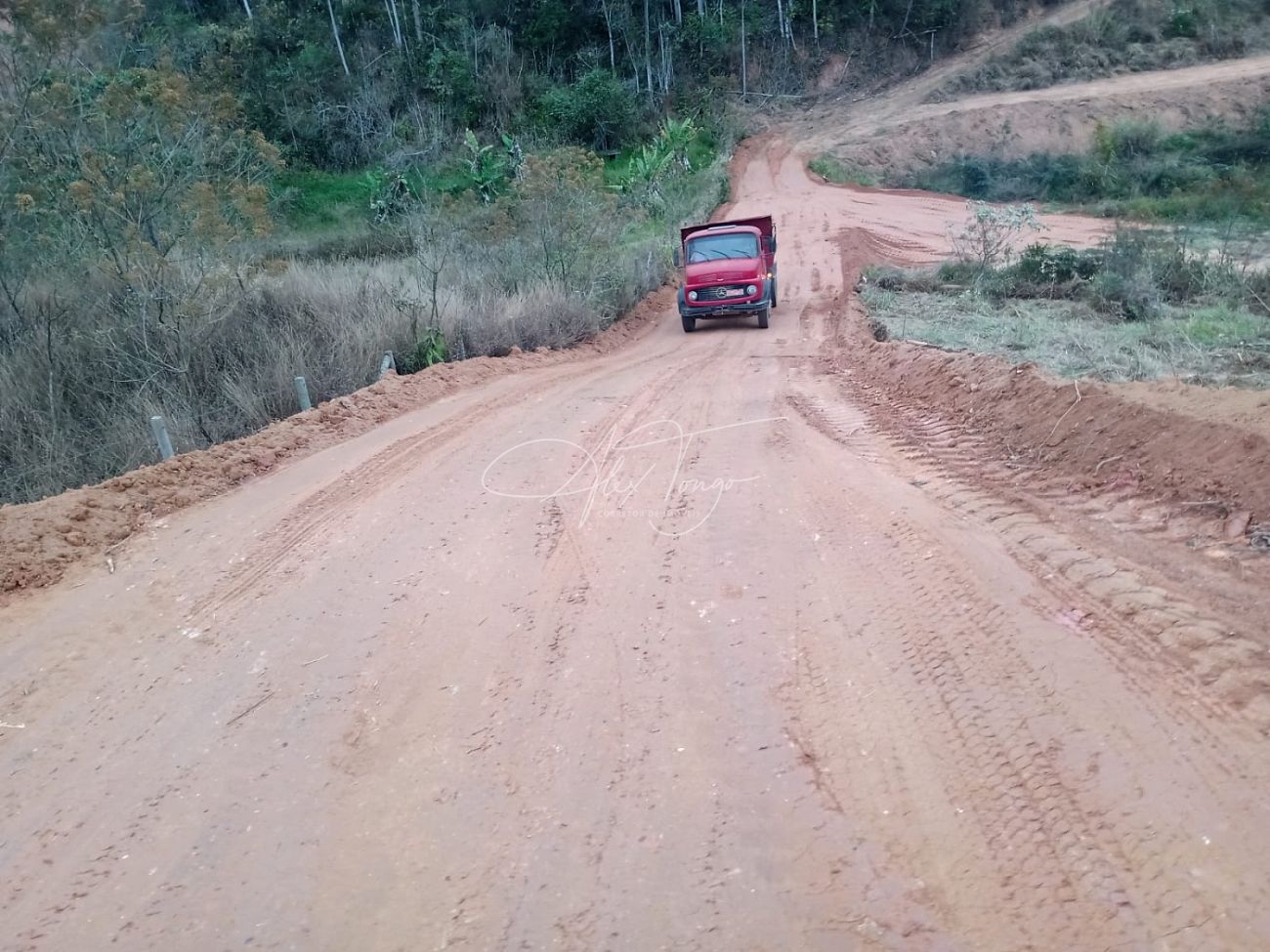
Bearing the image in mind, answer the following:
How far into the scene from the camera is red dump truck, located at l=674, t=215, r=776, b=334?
18.3 meters

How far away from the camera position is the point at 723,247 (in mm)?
19234

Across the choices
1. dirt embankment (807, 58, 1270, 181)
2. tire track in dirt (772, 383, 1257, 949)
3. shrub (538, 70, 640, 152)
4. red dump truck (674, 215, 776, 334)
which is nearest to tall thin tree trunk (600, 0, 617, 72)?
shrub (538, 70, 640, 152)

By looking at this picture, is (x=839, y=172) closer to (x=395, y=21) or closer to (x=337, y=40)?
(x=395, y=21)

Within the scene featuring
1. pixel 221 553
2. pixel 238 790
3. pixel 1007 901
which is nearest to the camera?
pixel 1007 901

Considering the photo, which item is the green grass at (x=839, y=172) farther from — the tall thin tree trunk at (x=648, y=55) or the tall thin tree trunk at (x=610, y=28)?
the tall thin tree trunk at (x=610, y=28)

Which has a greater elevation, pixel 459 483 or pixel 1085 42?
pixel 1085 42

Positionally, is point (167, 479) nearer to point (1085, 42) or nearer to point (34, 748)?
point (34, 748)

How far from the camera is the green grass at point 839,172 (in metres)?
38.0

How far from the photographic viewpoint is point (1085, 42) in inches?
1774

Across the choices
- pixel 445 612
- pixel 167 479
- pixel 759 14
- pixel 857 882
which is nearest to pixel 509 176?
Result: pixel 759 14

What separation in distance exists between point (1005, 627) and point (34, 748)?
5.57 m

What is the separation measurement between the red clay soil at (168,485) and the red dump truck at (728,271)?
21.3 feet

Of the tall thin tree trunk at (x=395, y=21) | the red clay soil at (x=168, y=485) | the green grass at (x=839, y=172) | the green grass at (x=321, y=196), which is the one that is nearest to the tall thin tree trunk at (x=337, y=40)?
the tall thin tree trunk at (x=395, y=21)

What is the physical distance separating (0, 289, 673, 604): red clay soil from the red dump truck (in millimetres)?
6486
